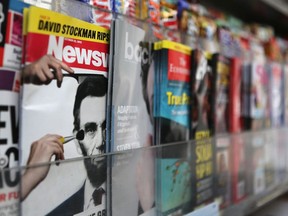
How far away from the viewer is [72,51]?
1.57ft

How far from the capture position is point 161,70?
0.61m

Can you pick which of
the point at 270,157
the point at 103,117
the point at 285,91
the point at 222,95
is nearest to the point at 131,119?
the point at 103,117

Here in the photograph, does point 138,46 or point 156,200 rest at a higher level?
point 138,46

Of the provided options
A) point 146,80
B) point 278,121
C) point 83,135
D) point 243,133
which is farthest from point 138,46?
point 278,121

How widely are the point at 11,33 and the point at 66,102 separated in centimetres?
13

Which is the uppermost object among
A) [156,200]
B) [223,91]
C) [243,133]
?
[223,91]

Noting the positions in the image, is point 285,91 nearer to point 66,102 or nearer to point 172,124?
point 172,124

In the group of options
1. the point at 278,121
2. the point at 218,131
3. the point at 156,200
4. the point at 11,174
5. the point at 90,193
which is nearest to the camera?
the point at 11,174

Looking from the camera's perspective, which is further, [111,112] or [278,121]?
[278,121]

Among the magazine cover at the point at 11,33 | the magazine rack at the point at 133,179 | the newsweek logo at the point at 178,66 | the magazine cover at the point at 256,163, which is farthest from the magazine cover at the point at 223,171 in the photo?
the magazine cover at the point at 11,33

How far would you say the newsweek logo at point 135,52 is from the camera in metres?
0.54

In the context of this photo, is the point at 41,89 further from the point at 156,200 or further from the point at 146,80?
the point at 156,200

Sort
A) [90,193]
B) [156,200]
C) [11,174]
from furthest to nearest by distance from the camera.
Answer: [156,200]
[90,193]
[11,174]

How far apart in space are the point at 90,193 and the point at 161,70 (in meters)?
0.28
